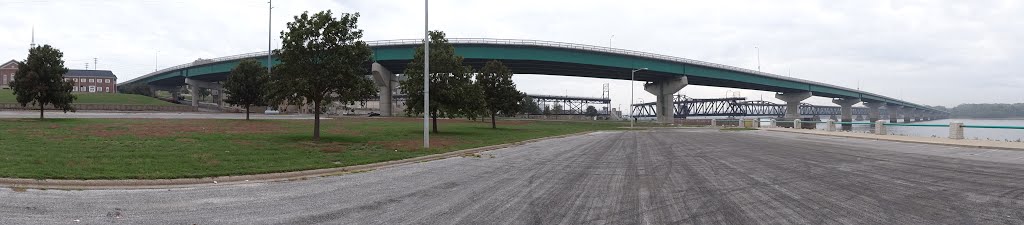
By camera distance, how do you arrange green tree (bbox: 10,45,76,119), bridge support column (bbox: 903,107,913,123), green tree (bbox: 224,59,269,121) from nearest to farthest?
green tree (bbox: 10,45,76,119)
green tree (bbox: 224,59,269,121)
bridge support column (bbox: 903,107,913,123)

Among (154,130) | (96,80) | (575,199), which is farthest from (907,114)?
(96,80)

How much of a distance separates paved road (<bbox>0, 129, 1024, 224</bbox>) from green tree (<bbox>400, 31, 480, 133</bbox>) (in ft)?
55.6

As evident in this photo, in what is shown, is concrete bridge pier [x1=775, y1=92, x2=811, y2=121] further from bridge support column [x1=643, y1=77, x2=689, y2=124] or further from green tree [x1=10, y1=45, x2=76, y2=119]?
green tree [x1=10, y1=45, x2=76, y2=119]

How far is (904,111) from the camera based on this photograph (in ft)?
446

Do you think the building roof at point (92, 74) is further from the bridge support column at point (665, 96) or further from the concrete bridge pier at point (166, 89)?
the bridge support column at point (665, 96)

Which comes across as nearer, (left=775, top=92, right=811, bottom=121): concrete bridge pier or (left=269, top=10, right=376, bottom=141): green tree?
(left=269, top=10, right=376, bottom=141): green tree

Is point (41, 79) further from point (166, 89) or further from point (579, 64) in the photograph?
point (166, 89)

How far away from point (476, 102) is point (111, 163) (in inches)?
800

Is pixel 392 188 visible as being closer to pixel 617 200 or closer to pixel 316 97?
pixel 617 200

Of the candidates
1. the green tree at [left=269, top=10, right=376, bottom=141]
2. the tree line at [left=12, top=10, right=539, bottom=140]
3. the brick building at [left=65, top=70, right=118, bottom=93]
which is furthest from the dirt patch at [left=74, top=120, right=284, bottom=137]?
the brick building at [left=65, top=70, right=118, bottom=93]

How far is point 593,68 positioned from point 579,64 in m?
4.71

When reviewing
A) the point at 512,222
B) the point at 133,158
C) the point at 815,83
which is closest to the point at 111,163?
the point at 133,158

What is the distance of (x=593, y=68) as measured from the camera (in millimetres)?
68062

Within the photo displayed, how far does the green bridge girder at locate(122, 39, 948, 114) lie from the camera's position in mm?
61812
